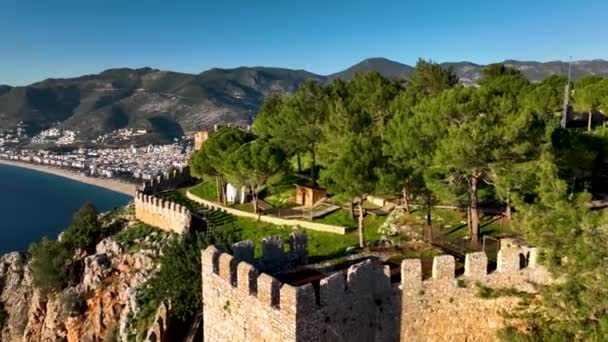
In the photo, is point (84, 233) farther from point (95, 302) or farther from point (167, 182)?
point (167, 182)

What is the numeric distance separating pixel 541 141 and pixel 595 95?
2907cm

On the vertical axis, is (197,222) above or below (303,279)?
below

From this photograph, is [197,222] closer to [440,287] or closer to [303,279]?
[303,279]

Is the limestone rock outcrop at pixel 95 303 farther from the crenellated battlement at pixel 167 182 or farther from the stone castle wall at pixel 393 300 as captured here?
the stone castle wall at pixel 393 300

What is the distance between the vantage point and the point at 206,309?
15656 millimetres

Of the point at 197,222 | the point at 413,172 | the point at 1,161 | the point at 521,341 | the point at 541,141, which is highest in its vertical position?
the point at 541,141

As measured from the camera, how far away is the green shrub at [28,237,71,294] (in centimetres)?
3456

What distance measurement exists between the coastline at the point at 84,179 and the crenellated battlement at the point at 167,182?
7670 cm

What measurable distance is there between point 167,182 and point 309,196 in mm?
17281

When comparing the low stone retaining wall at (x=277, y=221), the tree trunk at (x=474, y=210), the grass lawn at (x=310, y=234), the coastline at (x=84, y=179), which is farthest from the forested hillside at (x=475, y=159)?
the coastline at (x=84, y=179)

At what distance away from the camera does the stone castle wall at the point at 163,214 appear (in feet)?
113

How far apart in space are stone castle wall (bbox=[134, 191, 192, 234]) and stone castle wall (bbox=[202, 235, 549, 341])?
61.9 ft

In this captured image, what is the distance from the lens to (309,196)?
1430 inches

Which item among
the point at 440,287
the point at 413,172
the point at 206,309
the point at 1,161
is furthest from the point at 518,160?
the point at 1,161
